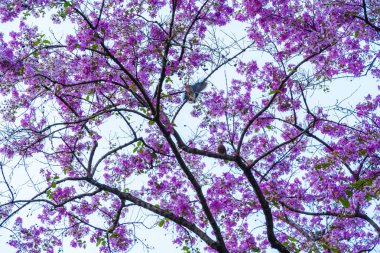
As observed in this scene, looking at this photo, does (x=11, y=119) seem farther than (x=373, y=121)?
No

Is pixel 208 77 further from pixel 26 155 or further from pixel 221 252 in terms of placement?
pixel 26 155

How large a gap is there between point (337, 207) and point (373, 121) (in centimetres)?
222

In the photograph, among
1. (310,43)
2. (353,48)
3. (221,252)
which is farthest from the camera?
(353,48)

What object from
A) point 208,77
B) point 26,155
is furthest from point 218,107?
point 26,155

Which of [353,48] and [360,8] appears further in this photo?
[353,48]

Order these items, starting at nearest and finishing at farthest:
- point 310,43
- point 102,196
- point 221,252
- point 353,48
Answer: point 221,252
point 310,43
point 353,48
point 102,196

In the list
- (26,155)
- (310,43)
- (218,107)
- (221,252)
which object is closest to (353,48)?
(310,43)

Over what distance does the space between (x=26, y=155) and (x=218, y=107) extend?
452 cm

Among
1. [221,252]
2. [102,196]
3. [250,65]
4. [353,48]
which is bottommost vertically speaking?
[221,252]

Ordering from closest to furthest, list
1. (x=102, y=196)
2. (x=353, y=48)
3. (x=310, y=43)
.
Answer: (x=310, y=43) → (x=353, y=48) → (x=102, y=196)

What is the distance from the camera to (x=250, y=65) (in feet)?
33.8

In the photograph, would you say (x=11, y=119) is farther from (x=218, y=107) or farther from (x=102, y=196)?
(x=218, y=107)

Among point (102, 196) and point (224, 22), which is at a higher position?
point (224, 22)

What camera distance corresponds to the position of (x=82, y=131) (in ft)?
27.6
